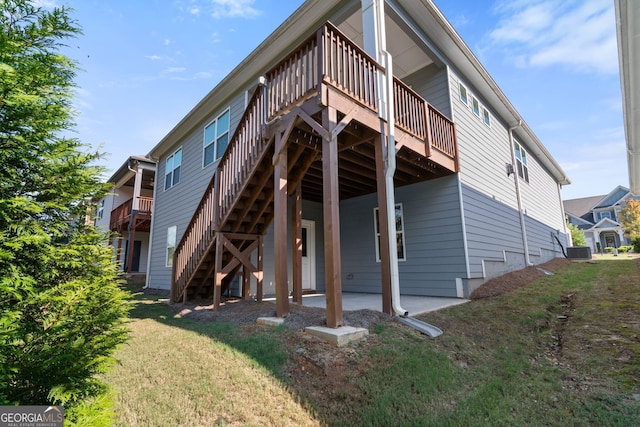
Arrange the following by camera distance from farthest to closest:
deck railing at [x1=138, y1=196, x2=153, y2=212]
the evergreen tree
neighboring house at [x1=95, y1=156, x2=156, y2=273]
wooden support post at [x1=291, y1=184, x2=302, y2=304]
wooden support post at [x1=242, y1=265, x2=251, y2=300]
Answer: deck railing at [x1=138, y1=196, x2=153, y2=212] < neighboring house at [x1=95, y1=156, x2=156, y2=273] < wooden support post at [x1=242, y1=265, x2=251, y2=300] < wooden support post at [x1=291, y1=184, x2=302, y2=304] < the evergreen tree

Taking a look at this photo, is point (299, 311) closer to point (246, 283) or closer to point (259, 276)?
point (259, 276)

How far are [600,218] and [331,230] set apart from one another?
151 ft

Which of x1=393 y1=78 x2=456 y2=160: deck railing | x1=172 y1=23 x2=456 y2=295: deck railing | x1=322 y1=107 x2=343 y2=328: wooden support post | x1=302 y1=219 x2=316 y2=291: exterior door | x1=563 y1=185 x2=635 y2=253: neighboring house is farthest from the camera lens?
x1=563 y1=185 x2=635 y2=253: neighboring house

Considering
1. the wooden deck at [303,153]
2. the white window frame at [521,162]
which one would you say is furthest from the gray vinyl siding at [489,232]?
the white window frame at [521,162]

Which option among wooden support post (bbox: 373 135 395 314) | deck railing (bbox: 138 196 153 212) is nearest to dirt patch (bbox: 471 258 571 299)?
wooden support post (bbox: 373 135 395 314)

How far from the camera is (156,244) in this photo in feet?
40.0

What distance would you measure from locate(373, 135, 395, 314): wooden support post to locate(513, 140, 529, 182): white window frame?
907cm

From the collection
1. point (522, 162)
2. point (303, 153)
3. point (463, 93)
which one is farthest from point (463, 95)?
point (522, 162)

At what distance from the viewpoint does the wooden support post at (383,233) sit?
4430 mm

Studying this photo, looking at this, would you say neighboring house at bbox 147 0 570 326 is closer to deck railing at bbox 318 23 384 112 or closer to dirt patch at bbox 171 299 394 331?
deck railing at bbox 318 23 384 112

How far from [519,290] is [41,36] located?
27.4 ft

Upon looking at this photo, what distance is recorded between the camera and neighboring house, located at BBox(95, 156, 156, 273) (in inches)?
566

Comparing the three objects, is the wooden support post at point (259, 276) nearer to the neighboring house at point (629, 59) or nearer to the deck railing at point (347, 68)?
the deck railing at point (347, 68)

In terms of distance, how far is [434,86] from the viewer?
7766 mm
